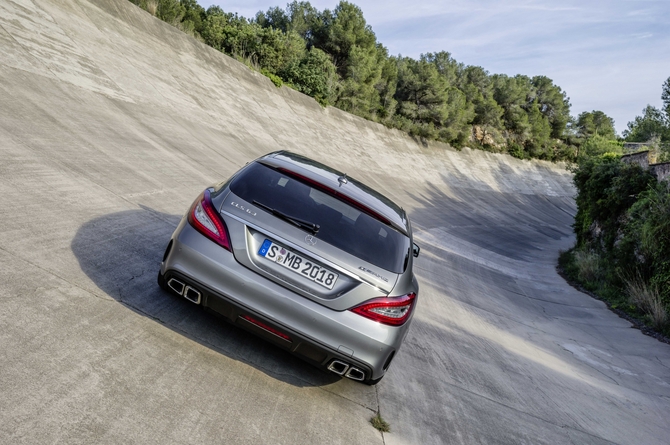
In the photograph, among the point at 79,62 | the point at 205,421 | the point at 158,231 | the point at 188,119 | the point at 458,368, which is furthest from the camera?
the point at 188,119

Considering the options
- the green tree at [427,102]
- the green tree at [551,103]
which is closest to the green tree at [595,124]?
the green tree at [551,103]

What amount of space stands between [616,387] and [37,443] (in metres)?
6.98

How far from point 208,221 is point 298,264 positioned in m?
0.81

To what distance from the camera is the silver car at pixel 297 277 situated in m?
3.79

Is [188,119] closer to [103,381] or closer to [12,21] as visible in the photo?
[12,21]

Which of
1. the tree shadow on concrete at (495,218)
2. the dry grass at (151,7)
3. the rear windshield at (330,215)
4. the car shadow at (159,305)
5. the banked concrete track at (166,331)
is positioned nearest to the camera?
the banked concrete track at (166,331)

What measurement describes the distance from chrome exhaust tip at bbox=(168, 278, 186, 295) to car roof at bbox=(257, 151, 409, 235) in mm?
1259

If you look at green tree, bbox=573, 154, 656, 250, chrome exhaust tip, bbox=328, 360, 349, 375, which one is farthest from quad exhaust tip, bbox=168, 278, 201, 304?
green tree, bbox=573, 154, 656, 250

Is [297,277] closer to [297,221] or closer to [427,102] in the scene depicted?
[297,221]

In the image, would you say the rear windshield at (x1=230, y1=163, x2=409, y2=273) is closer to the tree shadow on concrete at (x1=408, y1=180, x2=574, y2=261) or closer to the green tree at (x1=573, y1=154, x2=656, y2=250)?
the green tree at (x1=573, y1=154, x2=656, y2=250)

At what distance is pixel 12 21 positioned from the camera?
13312mm

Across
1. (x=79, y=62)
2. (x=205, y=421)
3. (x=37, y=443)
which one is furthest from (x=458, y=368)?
(x=79, y=62)

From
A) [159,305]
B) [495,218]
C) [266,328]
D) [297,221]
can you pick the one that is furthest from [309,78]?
[266,328]

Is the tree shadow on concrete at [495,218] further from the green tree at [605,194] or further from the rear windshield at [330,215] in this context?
the rear windshield at [330,215]
